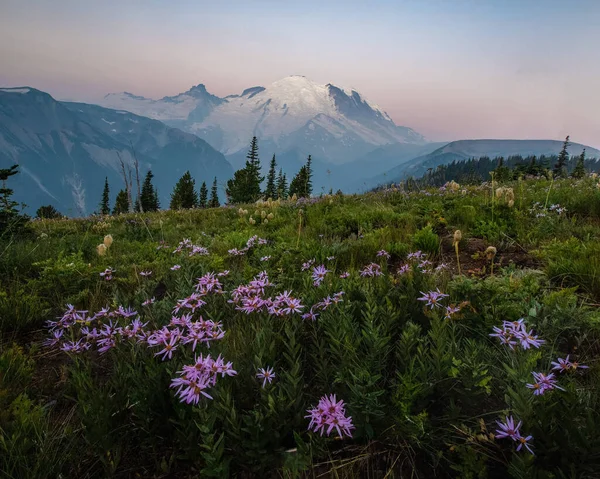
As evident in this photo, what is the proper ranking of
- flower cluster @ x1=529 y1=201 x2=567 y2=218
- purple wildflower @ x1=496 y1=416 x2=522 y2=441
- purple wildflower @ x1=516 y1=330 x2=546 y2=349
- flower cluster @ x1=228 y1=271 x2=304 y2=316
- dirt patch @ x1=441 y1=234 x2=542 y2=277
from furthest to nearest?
flower cluster @ x1=529 y1=201 x2=567 y2=218 < dirt patch @ x1=441 y1=234 x2=542 y2=277 < flower cluster @ x1=228 y1=271 x2=304 y2=316 < purple wildflower @ x1=516 y1=330 x2=546 y2=349 < purple wildflower @ x1=496 y1=416 x2=522 y2=441

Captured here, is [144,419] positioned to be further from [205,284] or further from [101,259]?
[101,259]

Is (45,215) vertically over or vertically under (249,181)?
under

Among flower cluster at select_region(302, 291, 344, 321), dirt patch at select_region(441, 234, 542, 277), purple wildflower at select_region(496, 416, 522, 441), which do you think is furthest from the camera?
dirt patch at select_region(441, 234, 542, 277)

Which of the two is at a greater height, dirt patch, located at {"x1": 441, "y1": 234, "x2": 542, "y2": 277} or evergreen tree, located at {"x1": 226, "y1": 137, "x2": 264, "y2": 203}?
dirt patch, located at {"x1": 441, "y1": 234, "x2": 542, "y2": 277}

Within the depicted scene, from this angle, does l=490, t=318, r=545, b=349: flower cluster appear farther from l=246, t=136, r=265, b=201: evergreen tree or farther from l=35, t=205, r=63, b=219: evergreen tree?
l=246, t=136, r=265, b=201: evergreen tree

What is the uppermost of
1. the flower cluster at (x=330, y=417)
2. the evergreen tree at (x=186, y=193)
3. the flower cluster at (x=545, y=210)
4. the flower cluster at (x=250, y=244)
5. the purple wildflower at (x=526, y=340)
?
the flower cluster at (x=545, y=210)

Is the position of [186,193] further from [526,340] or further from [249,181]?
[526,340]

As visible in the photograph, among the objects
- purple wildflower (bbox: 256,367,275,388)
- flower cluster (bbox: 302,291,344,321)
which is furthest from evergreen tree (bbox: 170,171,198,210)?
purple wildflower (bbox: 256,367,275,388)

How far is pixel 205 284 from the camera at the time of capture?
2699 millimetres

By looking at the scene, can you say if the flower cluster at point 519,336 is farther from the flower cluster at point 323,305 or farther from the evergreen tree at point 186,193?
the evergreen tree at point 186,193

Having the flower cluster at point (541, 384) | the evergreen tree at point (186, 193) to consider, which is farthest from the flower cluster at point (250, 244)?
the evergreen tree at point (186, 193)

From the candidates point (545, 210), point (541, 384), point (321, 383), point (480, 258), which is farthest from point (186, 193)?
point (541, 384)

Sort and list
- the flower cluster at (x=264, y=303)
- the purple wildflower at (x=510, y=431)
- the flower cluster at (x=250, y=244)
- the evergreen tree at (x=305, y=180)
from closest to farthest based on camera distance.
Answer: the purple wildflower at (x=510, y=431) < the flower cluster at (x=264, y=303) < the flower cluster at (x=250, y=244) < the evergreen tree at (x=305, y=180)

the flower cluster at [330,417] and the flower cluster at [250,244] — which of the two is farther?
the flower cluster at [250,244]
